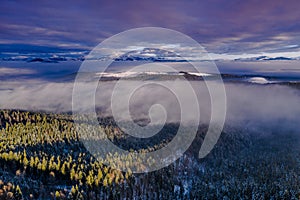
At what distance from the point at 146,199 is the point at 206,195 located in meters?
51.8

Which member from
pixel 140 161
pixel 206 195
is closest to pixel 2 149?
pixel 140 161

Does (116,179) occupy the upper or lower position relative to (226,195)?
upper

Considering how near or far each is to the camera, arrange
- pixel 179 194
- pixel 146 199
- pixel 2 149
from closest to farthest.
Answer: pixel 146 199 → pixel 2 149 → pixel 179 194

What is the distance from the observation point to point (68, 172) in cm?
14912

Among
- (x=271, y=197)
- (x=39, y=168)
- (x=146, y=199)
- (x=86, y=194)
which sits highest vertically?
(x=39, y=168)

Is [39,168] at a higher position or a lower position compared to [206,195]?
higher

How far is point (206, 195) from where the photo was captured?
184m

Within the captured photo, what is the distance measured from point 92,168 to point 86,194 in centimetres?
2899

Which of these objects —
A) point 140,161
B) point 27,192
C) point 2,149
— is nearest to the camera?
point 27,192

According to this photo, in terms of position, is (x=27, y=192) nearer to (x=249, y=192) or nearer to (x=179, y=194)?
(x=179, y=194)

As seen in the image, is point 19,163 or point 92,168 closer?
point 19,163

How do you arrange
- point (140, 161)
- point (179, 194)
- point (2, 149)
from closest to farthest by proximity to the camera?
1. point (2, 149)
2. point (179, 194)
3. point (140, 161)

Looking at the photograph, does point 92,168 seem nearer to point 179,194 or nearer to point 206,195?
point 179,194

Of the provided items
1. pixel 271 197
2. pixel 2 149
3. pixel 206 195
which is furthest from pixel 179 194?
pixel 2 149
